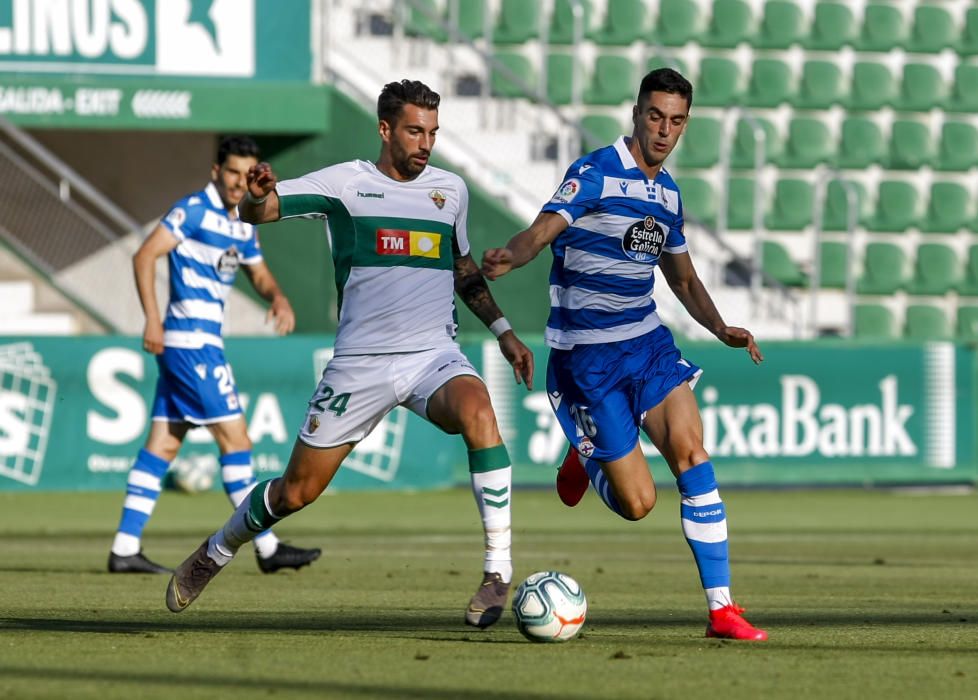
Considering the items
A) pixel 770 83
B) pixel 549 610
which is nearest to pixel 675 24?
pixel 770 83

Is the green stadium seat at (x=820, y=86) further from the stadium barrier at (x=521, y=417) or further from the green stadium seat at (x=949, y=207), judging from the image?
the stadium barrier at (x=521, y=417)

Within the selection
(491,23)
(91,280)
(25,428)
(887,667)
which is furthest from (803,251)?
(887,667)

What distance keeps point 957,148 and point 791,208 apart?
3028mm

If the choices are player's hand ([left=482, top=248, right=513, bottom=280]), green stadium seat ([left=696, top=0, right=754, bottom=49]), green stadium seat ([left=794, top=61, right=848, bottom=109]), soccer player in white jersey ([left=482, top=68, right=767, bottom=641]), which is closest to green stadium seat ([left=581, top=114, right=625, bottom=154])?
green stadium seat ([left=696, top=0, right=754, bottom=49])

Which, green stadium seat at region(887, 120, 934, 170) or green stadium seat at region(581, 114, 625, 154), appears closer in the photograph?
green stadium seat at region(581, 114, 625, 154)

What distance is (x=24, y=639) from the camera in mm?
6352

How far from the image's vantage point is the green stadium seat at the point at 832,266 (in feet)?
73.2

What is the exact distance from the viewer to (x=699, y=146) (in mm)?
22562

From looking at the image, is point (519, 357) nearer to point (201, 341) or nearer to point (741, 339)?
point (741, 339)

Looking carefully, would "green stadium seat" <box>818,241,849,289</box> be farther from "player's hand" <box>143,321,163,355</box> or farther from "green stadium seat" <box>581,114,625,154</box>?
"player's hand" <box>143,321,163,355</box>

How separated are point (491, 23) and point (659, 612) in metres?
15.6

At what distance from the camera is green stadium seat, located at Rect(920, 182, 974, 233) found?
23688 millimetres

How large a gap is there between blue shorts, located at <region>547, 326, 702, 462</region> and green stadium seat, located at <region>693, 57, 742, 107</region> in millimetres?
16039

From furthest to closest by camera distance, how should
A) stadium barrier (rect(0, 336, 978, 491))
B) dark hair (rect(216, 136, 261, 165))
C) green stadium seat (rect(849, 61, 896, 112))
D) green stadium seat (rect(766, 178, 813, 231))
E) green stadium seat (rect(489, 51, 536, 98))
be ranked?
green stadium seat (rect(849, 61, 896, 112)), green stadium seat (rect(766, 178, 813, 231)), green stadium seat (rect(489, 51, 536, 98)), stadium barrier (rect(0, 336, 978, 491)), dark hair (rect(216, 136, 261, 165))
